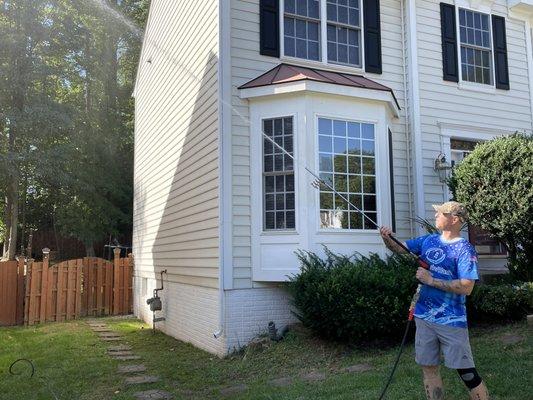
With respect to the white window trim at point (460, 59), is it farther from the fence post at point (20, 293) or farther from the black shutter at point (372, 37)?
the fence post at point (20, 293)

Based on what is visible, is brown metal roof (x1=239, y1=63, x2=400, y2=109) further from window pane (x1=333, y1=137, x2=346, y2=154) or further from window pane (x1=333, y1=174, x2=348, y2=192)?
window pane (x1=333, y1=174, x2=348, y2=192)

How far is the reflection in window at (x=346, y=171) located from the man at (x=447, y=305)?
3809 mm

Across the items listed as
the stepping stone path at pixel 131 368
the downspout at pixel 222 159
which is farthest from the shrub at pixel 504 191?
the stepping stone path at pixel 131 368

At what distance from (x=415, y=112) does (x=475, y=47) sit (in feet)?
7.04

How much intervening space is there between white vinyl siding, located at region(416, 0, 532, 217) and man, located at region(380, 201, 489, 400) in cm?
543

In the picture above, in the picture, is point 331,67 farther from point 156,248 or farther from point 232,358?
point 156,248

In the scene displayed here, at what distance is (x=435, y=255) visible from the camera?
4086mm

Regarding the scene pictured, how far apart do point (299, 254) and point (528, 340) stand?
305 cm

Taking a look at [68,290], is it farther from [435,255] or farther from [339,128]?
[435,255]

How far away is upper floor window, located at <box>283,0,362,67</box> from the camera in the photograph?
8.67m

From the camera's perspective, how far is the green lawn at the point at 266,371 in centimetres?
504

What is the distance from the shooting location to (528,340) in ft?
20.2

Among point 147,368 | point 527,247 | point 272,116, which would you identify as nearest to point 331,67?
point 272,116

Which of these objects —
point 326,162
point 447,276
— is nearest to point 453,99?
point 326,162
